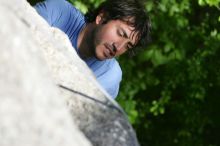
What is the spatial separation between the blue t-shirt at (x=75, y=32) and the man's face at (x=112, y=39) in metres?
0.04

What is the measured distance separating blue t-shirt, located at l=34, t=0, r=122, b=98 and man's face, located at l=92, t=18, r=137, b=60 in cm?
4

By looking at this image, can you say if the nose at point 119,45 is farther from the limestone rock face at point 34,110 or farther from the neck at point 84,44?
the limestone rock face at point 34,110

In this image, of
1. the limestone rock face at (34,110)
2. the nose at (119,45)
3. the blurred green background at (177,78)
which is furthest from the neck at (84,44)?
the blurred green background at (177,78)

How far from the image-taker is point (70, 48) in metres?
1.88

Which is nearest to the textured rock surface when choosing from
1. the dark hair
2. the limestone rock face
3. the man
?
the limestone rock face

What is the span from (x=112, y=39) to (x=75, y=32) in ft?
0.52

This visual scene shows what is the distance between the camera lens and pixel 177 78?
5.81 m

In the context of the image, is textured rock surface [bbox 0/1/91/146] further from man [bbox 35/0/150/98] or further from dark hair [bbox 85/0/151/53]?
dark hair [bbox 85/0/151/53]

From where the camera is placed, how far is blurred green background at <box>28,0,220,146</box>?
481cm

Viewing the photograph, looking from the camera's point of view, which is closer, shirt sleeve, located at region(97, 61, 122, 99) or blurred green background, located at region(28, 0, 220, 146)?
shirt sleeve, located at region(97, 61, 122, 99)

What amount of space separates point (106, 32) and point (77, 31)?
125 mm

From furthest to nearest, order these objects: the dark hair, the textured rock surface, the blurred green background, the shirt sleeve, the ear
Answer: the blurred green background
the ear
the dark hair
the shirt sleeve
the textured rock surface

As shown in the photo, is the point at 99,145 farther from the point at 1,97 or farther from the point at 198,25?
the point at 198,25

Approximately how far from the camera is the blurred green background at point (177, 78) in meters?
4.81
